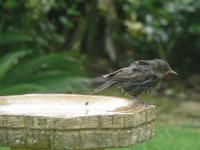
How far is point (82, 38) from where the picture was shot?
10594 millimetres

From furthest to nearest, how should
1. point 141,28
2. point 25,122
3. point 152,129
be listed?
point 141,28, point 152,129, point 25,122

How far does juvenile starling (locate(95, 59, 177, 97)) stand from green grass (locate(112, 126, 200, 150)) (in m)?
1.97

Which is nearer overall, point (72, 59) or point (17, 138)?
point (17, 138)

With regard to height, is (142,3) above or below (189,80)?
above

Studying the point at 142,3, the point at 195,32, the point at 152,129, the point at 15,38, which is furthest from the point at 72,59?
the point at 152,129

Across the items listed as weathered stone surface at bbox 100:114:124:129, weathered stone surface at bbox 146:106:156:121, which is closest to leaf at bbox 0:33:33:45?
weathered stone surface at bbox 146:106:156:121

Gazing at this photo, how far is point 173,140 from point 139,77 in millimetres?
2604

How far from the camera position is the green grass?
701cm

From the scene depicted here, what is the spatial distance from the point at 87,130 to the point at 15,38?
4755 mm

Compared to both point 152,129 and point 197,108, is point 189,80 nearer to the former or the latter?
point 197,108

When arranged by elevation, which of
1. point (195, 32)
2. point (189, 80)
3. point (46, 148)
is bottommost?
point (46, 148)

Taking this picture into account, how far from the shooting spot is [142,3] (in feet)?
33.1

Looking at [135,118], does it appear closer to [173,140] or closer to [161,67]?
[161,67]

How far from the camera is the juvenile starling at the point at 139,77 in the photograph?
495 centimetres
